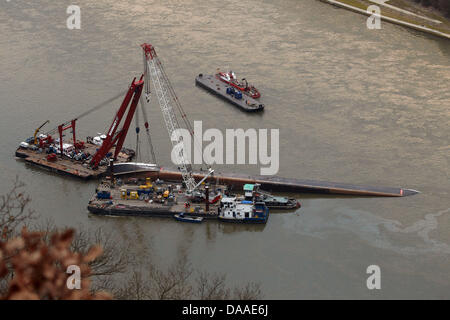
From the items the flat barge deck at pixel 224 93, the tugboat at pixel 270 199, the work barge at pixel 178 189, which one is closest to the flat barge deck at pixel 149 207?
the work barge at pixel 178 189

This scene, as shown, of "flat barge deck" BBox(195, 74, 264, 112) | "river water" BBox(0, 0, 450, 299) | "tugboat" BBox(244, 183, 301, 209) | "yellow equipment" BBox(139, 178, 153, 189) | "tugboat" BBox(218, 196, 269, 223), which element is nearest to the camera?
"river water" BBox(0, 0, 450, 299)

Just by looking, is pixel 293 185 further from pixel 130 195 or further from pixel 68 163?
pixel 68 163

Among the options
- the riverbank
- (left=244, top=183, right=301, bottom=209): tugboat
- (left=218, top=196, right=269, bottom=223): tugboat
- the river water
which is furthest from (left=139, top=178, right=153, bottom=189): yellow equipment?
the riverbank

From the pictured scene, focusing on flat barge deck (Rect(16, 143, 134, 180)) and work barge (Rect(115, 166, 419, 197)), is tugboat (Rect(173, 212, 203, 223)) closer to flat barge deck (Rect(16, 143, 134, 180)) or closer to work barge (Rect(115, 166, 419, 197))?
work barge (Rect(115, 166, 419, 197))

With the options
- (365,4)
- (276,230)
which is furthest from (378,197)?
(365,4)

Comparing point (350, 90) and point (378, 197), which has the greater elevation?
point (350, 90)

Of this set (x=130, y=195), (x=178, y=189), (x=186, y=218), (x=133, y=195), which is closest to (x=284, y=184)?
(x=178, y=189)
